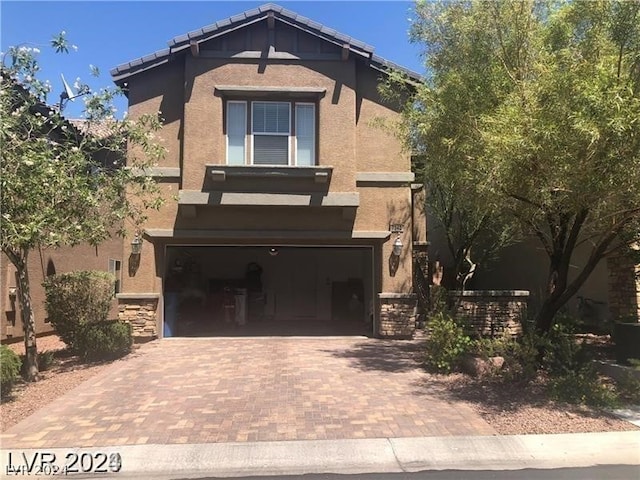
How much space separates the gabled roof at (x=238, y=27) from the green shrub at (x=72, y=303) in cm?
513

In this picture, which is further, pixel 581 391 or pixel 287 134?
pixel 287 134

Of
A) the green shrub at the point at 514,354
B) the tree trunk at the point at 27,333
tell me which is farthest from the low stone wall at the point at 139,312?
the green shrub at the point at 514,354

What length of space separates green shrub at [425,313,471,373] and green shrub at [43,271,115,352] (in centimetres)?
672

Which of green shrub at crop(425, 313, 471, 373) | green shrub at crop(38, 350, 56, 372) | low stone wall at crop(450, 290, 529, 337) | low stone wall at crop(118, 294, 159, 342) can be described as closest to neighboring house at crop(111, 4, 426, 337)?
low stone wall at crop(118, 294, 159, 342)

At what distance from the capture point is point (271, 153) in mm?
13562

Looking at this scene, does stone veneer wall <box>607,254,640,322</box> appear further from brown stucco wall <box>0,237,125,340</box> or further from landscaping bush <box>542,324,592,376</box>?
brown stucco wall <box>0,237,125,340</box>

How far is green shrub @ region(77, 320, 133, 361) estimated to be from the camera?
11.0m

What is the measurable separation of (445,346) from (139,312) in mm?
7142

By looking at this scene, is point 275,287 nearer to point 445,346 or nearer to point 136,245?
point 136,245

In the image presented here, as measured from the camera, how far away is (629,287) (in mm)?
12961

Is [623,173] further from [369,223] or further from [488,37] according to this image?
[369,223]

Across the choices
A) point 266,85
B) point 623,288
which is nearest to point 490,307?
point 623,288

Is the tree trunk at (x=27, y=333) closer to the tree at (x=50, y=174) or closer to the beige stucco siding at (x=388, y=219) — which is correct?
the tree at (x=50, y=174)

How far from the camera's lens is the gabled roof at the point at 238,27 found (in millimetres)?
13289
